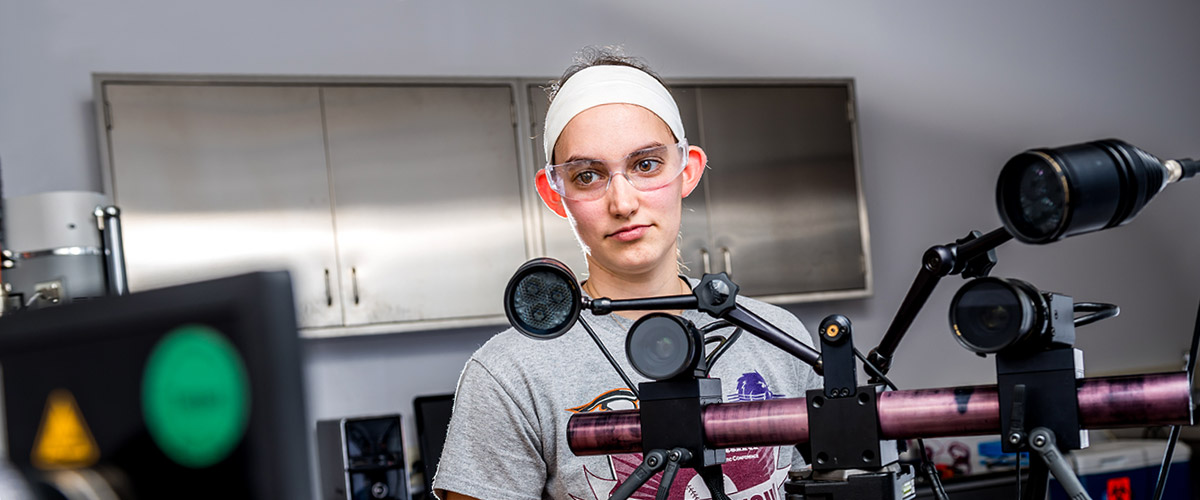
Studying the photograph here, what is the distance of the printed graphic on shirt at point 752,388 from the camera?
1.32 metres

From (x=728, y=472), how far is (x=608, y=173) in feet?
1.27

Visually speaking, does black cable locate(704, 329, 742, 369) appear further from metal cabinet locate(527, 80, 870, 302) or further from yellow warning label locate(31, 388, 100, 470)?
metal cabinet locate(527, 80, 870, 302)

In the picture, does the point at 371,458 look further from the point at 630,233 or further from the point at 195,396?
the point at 195,396

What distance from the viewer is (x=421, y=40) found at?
3.73m

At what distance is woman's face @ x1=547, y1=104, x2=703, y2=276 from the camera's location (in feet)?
4.12

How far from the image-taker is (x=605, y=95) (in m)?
1.32

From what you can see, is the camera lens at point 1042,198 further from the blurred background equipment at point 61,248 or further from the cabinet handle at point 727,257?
the cabinet handle at point 727,257

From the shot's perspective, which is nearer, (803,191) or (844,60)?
(803,191)

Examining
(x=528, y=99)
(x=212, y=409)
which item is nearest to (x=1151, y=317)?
(x=528, y=99)

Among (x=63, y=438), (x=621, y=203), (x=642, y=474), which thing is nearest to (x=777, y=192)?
(x=621, y=203)

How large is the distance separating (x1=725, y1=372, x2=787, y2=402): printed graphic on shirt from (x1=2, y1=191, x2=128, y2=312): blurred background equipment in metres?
0.96

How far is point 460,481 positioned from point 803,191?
273 centimetres

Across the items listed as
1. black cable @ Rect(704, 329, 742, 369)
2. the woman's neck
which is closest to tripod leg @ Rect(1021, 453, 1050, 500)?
black cable @ Rect(704, 329, 742, 369)

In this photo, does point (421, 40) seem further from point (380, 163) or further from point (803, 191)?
point (803, 191)
